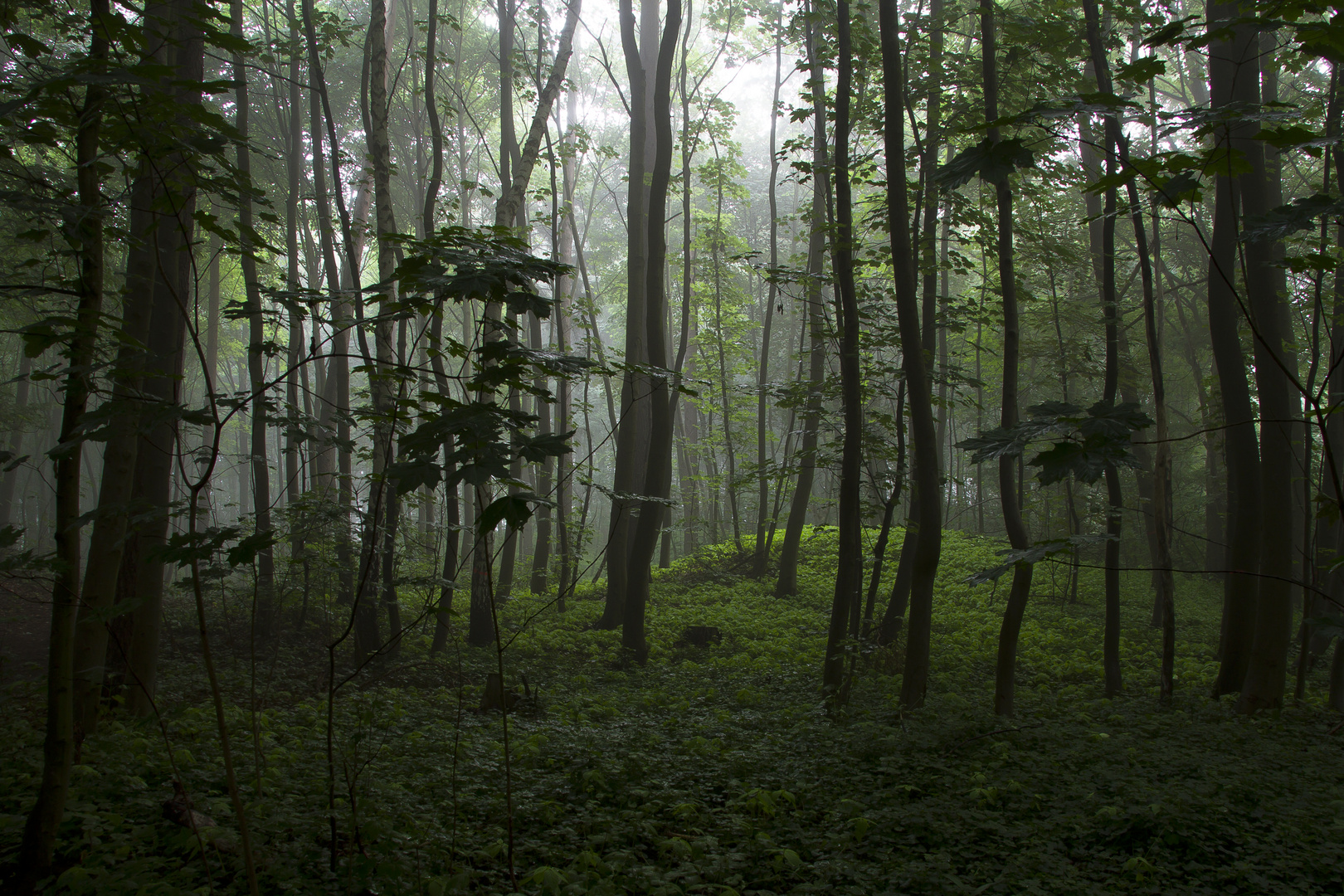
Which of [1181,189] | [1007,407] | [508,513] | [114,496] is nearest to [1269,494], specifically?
[1007,407]

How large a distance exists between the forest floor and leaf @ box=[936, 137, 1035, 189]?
2.78 meters

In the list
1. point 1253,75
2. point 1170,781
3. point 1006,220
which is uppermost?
point 1253,75

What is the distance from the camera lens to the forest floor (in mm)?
2859

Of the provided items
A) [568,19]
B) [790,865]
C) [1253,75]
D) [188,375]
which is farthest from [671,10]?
[188,375]

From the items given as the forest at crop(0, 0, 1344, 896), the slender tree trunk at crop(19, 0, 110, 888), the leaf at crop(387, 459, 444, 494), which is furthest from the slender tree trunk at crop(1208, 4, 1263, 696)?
the slender tree trunk at crop(19, 0, 110, 888)

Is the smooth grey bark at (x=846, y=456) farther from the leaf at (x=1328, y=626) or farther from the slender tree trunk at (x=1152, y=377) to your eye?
the leaf at (x=1328, y=626)

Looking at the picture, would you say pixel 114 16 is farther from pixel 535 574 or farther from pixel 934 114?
pixel 535 574

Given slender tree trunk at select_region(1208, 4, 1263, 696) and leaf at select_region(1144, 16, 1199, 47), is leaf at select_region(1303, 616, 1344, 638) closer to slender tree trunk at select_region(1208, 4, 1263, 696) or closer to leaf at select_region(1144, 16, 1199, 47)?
leaf at select_region(1144, 16, 1199, 47)

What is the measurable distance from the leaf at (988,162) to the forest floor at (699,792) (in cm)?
278

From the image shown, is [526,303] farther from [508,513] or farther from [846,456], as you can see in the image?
[846,456]

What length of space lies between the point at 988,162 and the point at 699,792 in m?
3.61

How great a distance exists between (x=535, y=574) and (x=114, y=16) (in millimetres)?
11371

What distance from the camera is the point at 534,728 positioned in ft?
17.4

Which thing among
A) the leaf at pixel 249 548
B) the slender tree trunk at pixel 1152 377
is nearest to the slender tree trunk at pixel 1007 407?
the slender tree trunk at pixel 1152 377
